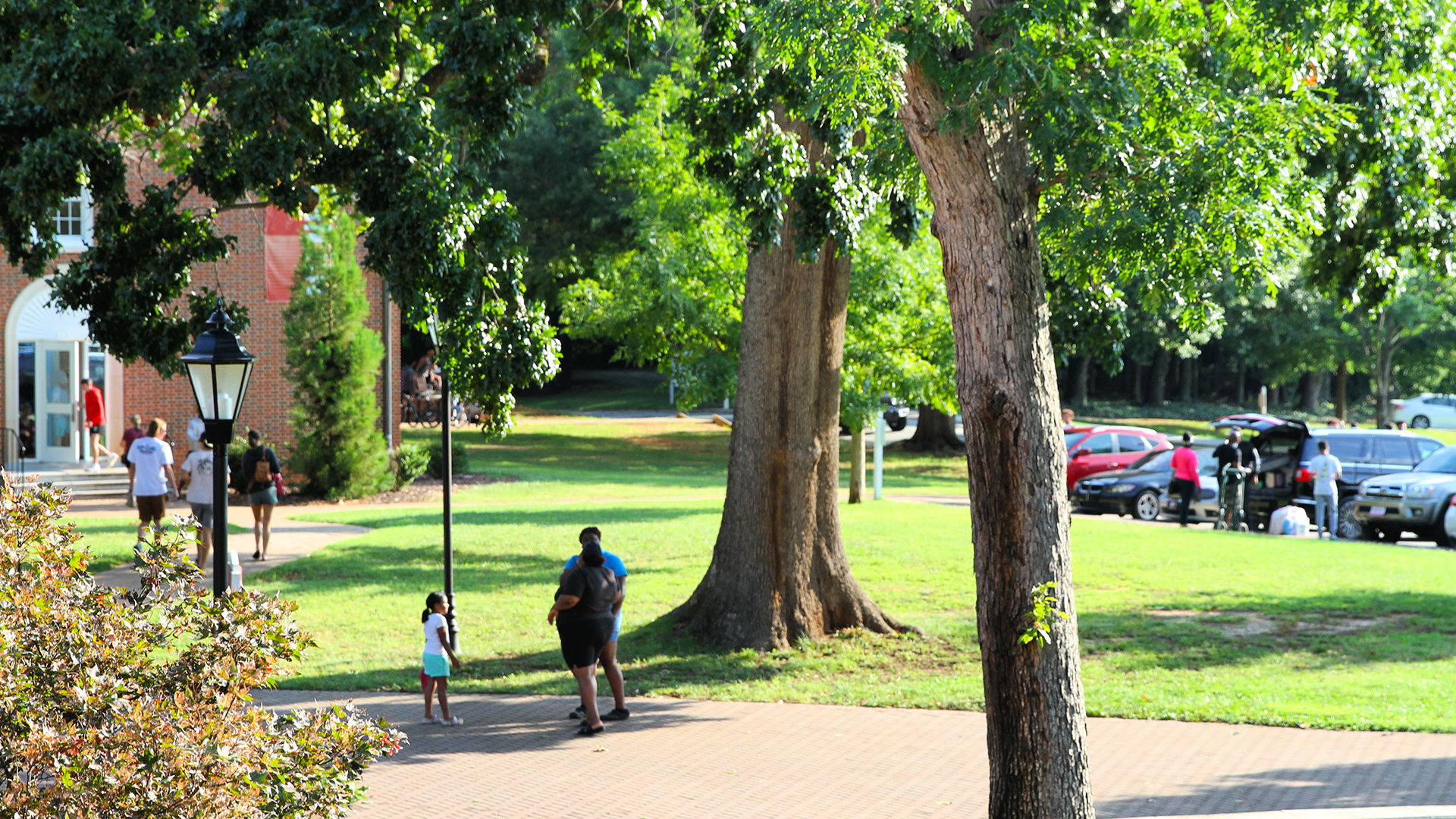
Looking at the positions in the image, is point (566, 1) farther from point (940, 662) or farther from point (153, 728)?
point (153, 728)

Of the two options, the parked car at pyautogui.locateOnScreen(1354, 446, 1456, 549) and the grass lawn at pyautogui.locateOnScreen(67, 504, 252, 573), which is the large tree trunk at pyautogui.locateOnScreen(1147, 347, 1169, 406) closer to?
the parked car at pyautogui.locateOnScreen(1354, 446, 1456, 549)

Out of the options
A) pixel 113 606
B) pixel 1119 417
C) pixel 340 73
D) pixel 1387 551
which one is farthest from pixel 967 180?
pixel 1119 417

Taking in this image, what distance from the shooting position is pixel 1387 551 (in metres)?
18.2

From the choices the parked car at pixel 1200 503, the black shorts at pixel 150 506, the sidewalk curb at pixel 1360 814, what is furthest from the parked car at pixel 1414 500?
the black shorts at pixel 150 506

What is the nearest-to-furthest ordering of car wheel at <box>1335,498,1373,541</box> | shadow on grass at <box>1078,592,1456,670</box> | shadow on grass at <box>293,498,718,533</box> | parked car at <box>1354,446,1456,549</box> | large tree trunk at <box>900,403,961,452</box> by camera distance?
shadow on grass at <box>1078,592,1456,670</box>, parked car at <box>1354,446,1456,549</box>, shadow on grass at <box>293,498,718,533</box>, car wheel at <box>1335,498,1373,541</box>, large tree trunk at <box>900,403,961,452</box>

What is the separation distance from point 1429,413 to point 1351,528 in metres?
34.1

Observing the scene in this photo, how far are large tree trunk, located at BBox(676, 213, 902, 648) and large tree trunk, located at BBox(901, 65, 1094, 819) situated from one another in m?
6.11

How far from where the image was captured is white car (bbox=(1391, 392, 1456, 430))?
50.1m

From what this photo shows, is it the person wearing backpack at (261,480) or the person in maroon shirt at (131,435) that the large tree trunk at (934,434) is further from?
the person wearing backpack at (261,480)

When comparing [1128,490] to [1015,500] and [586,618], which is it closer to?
[586,618]

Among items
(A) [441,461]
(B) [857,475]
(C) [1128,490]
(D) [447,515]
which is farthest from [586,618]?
(A) [441,461]

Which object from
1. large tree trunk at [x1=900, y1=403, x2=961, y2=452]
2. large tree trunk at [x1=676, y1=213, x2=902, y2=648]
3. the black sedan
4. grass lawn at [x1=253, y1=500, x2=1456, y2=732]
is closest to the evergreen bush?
grass lawn at [x1=253, y1=500, x2=1456, y2=732]

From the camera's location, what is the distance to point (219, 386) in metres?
8.57

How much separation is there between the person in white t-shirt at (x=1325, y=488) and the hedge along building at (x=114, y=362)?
669 inches
